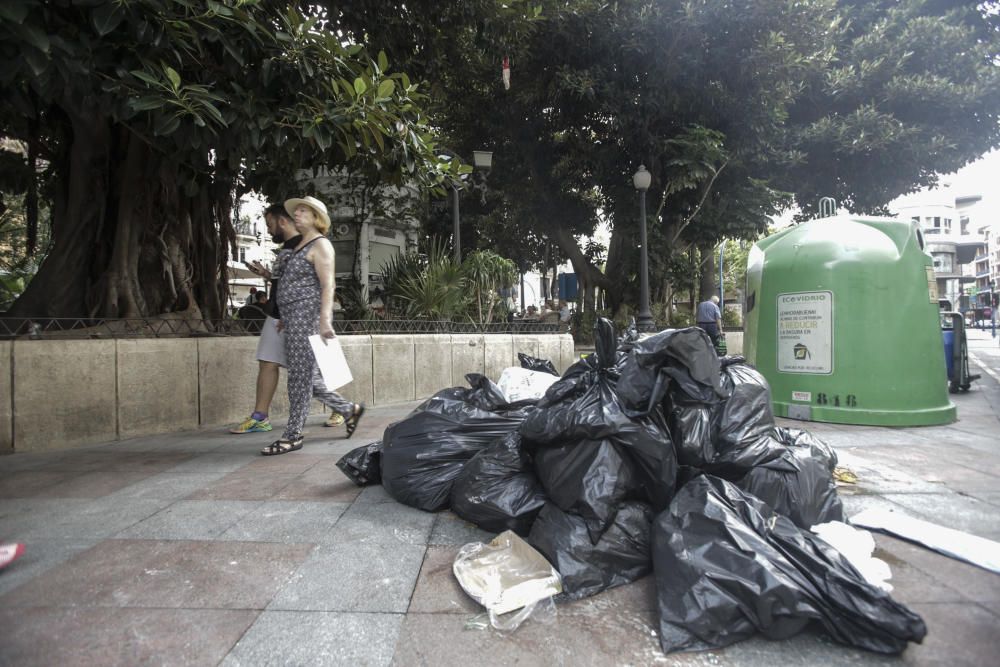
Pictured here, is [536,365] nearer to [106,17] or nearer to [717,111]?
[106,17]

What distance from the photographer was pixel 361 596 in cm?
173

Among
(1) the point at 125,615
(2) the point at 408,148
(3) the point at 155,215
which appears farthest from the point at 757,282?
(3) the point at 155,215

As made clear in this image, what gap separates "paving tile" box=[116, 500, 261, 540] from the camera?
2.21 metres

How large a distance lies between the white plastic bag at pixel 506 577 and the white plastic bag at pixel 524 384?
1.07 meters

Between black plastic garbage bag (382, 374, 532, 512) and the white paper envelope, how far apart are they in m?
0.80

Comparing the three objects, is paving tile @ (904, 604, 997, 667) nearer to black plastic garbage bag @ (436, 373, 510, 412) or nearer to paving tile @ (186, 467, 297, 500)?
black plastic garbage bag @ (436, 373, 510, 412)

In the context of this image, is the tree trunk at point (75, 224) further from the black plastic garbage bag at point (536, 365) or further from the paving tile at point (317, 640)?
the paving tile at point (317, 640)

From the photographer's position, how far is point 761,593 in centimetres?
142

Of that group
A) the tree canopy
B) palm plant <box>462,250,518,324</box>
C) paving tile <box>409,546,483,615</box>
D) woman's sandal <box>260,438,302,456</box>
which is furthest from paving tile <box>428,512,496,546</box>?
palm plant <box>462,250,518,324</box>

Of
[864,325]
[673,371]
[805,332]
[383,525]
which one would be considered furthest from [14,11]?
[864,325]

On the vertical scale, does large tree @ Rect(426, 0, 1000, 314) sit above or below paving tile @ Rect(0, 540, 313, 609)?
above

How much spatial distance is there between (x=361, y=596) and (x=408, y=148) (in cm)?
318

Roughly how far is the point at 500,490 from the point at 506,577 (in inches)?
17.8

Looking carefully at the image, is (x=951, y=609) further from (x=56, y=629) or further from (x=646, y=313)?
(x=646, y=313)
